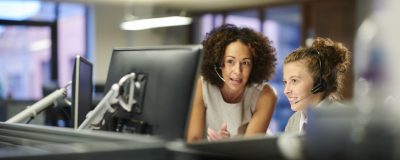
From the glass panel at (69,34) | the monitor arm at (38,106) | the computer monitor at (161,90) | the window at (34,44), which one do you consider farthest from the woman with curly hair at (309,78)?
the glass panel at (69,34)

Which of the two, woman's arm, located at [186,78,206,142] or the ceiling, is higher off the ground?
the ceiling

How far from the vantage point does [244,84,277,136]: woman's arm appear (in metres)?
1.72

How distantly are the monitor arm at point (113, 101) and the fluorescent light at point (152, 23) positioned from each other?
18.3ft

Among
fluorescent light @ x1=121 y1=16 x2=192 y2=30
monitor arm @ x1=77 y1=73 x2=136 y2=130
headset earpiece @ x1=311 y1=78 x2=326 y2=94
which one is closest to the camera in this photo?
monitor arm @ x1=77 y1=73 x2=136 y2=130

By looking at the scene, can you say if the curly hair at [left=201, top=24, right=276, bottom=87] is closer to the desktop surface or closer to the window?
the desktop surface

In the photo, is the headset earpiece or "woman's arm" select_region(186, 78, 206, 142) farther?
"woman's arm" select_region(186, 78, 206, 142)

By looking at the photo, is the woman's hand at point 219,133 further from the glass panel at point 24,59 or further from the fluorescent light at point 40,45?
the fluorescent light at point 40,45

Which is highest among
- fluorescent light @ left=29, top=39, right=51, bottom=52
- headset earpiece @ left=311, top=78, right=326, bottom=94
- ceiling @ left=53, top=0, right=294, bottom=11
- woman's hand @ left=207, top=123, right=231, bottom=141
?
ceiling @ left=53, top=0, right=294, bottom=11

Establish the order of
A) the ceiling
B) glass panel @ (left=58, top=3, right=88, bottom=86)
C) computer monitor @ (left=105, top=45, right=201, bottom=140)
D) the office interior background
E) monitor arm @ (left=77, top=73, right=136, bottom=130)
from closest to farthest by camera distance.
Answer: computer monitor @ (left=105, top=45, right=201, bottom=140), monitor arm @ (left=77, top=73, right=136, bottom=130), the office interior background, the ceiling, glass panel @ (left=58, top=3, right=88, bottom=86)

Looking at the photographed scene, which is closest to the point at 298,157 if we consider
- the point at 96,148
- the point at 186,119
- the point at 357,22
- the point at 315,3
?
the point at 96,148

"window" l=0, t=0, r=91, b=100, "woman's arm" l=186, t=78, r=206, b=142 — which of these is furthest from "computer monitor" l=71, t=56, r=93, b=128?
"window" l=0, t=0, r=91, b=100

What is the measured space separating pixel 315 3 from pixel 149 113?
5.91 metres

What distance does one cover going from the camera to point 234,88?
5.77 feet

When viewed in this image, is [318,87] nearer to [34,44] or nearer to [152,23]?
[152,23]
